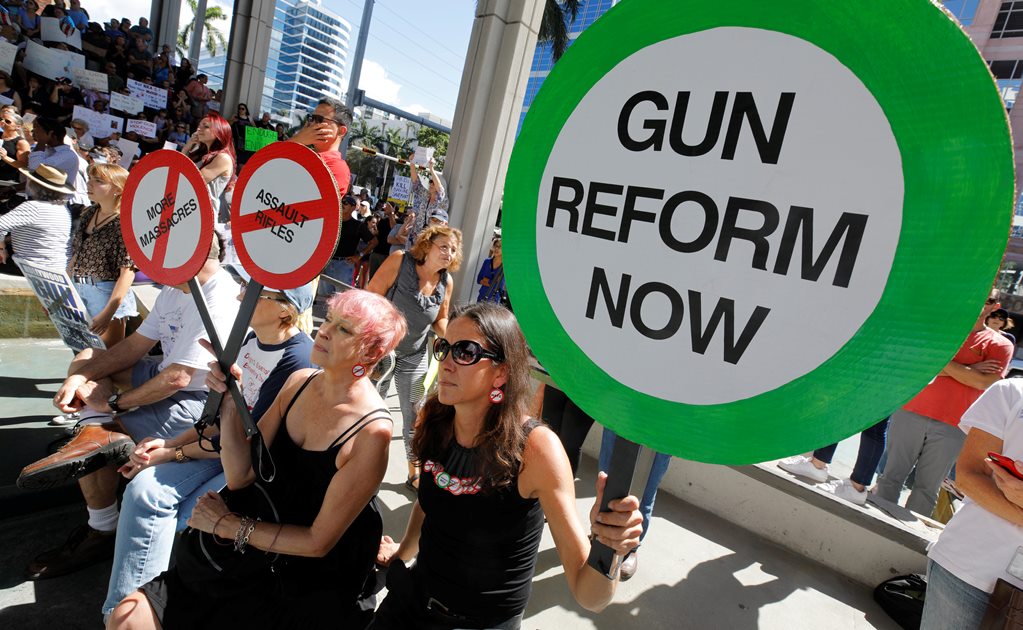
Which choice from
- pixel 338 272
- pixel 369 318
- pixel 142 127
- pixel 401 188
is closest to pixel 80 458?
pixel 369 318

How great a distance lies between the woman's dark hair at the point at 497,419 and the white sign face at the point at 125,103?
11.1 meters

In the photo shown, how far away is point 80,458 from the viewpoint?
209 centimetres

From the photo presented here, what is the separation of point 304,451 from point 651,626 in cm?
187

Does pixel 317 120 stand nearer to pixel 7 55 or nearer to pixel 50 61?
pixel 7 55

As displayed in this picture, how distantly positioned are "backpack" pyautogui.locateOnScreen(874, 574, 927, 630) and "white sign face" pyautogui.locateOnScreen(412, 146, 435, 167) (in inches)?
222

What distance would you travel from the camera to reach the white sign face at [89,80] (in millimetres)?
10109

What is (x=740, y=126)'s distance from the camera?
76cm

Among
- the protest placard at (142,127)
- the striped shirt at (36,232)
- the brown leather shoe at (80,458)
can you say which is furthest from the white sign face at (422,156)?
the protest placard at (142,127)

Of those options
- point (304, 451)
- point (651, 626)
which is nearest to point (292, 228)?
point (304, 451)

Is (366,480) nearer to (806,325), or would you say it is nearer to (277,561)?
(277,561)

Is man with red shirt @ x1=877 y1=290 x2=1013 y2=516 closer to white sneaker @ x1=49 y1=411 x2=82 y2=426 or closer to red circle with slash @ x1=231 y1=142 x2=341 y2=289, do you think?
red circle with slash @ x1=231 y1=142 x2=341 y2=289

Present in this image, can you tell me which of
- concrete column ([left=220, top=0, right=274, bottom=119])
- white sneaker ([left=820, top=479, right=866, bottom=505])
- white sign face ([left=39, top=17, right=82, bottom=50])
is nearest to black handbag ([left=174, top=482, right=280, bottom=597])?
white sneaker ([left=820, top=479, right=866, bottom=505])

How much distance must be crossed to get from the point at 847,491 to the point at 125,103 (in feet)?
39.8

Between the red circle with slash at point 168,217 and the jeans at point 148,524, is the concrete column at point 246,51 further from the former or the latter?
the jeans at point 148,524
